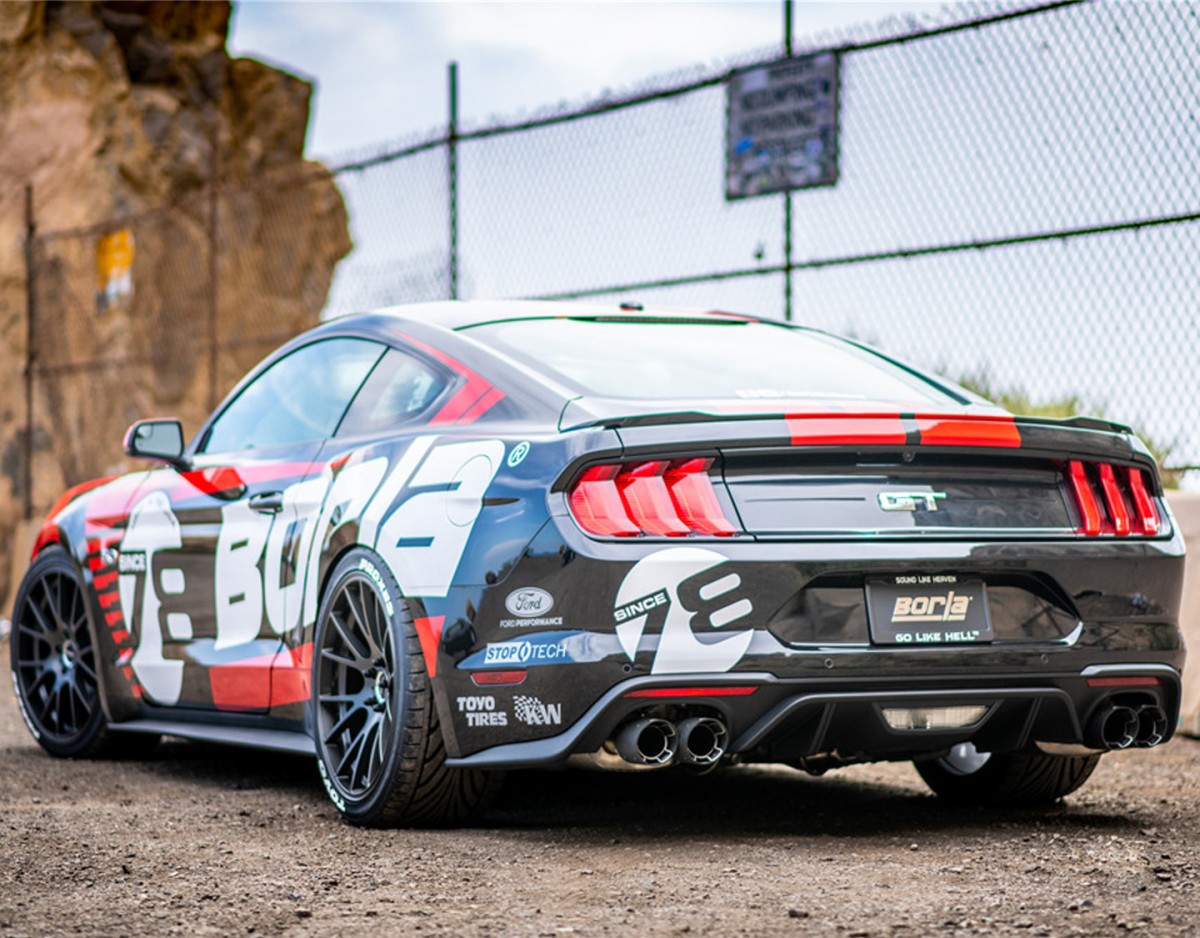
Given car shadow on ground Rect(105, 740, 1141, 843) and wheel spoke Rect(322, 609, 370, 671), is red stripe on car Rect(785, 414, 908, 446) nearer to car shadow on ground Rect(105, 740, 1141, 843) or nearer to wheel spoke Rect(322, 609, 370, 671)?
car shadow on ground Rect(105, 740, 1141, 843)

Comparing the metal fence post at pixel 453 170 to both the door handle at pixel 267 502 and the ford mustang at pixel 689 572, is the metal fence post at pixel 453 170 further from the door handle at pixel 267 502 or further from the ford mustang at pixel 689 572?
the ford mustang at pixel 689 572

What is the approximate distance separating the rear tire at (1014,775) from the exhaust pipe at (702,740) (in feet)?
4.10

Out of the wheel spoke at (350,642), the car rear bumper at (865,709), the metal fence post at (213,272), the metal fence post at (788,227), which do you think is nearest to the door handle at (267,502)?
the wheel spoke at (350,642)

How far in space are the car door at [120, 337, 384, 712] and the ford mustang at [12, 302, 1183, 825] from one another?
4cm

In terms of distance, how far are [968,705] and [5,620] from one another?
1151 cm

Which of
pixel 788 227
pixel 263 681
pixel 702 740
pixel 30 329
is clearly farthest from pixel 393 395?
pixel 30 329

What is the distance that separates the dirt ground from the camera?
3582 mm

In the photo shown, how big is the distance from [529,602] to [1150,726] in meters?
1.62

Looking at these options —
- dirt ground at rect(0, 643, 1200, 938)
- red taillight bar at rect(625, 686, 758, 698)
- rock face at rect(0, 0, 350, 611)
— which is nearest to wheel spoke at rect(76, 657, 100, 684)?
dirt ground at rect(0, 643, 1200, 938)

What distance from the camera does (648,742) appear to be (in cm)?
421

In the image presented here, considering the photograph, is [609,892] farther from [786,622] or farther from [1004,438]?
[1004,438]

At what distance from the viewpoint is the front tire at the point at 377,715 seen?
4516mm

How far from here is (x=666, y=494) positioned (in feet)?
13.9

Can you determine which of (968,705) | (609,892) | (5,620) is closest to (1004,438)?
(968,705)
